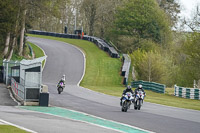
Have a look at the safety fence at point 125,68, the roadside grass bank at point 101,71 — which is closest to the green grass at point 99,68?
the roadside grass bank at point 101,71

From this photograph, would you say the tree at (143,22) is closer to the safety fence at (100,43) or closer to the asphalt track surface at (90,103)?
the safety fence at (100,43)

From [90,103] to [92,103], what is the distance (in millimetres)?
150

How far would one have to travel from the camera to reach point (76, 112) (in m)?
19.3

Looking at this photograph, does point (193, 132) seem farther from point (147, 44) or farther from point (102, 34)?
point (102, 34)

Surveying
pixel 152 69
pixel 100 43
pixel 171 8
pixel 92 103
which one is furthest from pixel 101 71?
pixel 171 8

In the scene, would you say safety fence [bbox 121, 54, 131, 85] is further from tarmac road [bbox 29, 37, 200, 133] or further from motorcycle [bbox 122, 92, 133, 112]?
motorcycle [bbox 122, 92, 133, 112]

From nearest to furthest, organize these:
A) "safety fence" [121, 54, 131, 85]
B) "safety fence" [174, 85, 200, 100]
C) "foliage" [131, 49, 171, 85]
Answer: "safety fence" [174, 85, 200, 100]
"safety fence" [121, 54, 131, 85]
"foliage" [131, 49, 171, 85]

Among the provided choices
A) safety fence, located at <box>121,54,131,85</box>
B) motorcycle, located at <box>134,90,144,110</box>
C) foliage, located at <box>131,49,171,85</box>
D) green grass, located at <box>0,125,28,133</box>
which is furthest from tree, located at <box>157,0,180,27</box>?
green grass, located at <box>0,125,28,133</box>

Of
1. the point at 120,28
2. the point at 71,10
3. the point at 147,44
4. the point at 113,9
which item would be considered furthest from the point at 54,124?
the point at 71,10

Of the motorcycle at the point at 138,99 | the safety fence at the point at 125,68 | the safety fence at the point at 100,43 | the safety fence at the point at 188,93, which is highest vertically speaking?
the safety fence at the point at 100,43

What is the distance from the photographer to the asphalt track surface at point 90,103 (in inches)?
638

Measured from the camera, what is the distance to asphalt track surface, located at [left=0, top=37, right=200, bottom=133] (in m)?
16.2

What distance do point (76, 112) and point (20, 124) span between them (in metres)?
6.32

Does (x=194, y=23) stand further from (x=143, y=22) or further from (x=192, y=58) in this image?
(x=143, y=22)
